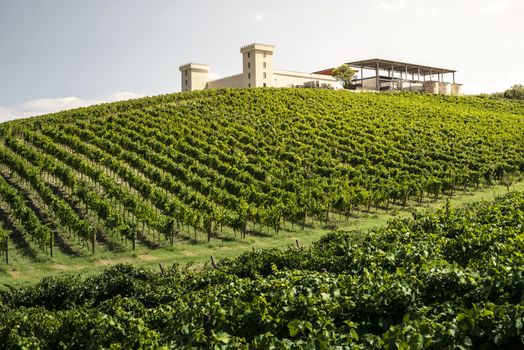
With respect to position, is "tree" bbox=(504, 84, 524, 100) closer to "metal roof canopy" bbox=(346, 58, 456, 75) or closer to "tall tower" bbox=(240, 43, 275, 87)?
"metal roof canopy" bbox=(346, 58, 456, 75)

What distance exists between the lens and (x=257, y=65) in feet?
254

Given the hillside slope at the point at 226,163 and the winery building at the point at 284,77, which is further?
the winery building at the point at 284,77

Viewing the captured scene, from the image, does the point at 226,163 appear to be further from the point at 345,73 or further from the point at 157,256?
the point at 345,73

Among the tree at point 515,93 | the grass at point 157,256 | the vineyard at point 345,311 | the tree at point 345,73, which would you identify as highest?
the tree at point 345,73

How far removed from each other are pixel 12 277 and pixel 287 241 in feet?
38.8

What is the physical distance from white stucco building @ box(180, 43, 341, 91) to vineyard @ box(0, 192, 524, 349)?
205 feet

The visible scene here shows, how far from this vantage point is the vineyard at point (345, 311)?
6012 mm

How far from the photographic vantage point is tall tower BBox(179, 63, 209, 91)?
84.1 meters

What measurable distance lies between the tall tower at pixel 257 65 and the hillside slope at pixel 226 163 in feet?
69.3

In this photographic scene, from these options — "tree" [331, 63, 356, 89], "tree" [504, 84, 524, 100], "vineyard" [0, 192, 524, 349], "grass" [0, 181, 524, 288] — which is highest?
"tree" [331, 63, 356, 89]

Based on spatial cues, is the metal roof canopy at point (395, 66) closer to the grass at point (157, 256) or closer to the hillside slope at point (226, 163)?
the hillside slope at point (226, 163)

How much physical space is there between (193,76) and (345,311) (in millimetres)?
79774

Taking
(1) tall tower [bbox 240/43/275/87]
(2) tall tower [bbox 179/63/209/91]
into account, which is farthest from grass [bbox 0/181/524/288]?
(2) tall tower [bbox 179/63/209/91]

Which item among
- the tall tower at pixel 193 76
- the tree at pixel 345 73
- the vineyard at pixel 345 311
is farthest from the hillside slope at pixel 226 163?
the tall tower at pixel 193 76
